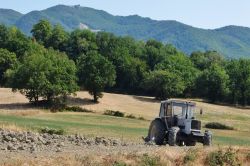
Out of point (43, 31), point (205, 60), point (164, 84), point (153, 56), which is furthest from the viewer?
point (205, 60)

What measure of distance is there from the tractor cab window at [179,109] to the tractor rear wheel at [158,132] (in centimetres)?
112

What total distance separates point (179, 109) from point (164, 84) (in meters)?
85.1

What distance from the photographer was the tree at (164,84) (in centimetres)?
11788

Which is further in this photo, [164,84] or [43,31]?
[43,31]

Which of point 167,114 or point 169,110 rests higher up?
point 169,110

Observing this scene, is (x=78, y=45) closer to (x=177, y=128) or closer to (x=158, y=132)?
(x=158, y=132)

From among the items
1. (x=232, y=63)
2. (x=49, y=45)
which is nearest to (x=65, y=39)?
(x=49, y=45)

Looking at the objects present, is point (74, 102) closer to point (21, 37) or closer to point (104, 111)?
point (104, 111)

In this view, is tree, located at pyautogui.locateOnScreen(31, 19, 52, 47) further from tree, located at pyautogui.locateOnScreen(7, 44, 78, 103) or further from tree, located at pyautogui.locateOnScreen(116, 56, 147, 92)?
tree, located at pyautogui.locateOnScreen(7, 44, 78, 103)

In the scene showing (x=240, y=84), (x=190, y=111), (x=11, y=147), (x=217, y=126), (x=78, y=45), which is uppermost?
(x=78, y=45)

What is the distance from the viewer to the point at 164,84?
390 feet

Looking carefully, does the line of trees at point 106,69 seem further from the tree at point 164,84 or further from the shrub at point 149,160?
the shrub at point 149,160

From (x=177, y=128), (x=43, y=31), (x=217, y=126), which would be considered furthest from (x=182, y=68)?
(x=177, y=128)

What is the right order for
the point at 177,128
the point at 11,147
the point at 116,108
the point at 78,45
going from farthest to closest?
the point at 78,45 → the point at 116,108 → the point at 177,128 → the point at 11,147
